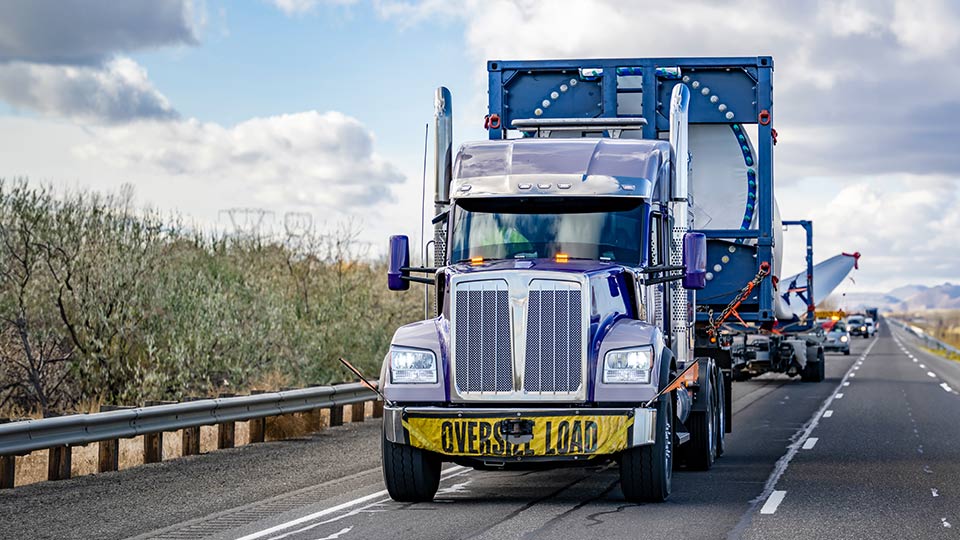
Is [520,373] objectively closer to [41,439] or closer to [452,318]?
[452,318]

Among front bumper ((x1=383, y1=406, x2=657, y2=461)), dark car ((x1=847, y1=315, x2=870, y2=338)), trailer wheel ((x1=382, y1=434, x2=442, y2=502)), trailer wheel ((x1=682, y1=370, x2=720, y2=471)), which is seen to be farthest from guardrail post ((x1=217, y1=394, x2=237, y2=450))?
dark car ((x1=847, y1=315, x2=870, y2=338))

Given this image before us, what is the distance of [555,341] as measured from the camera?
1079 cm

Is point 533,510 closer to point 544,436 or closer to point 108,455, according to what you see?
point 544,436

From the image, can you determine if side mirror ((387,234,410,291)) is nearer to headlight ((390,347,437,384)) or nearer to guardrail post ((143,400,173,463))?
headlight ((390,347,437,384))

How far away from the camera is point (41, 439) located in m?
12.0

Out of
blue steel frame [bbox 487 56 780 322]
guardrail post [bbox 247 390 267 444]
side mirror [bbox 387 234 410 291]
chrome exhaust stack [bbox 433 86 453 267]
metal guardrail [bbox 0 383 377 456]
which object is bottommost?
guardrail post [bbox 247 390 267 444]

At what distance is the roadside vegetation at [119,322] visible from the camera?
21.0m

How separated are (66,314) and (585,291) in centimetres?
1283

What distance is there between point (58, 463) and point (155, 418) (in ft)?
4.25

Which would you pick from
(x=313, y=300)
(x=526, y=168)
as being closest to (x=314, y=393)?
(x=526, y=168)

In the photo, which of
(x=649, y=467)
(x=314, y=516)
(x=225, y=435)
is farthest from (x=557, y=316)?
(x=225, y=435)

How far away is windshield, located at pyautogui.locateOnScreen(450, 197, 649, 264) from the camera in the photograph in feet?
38.9

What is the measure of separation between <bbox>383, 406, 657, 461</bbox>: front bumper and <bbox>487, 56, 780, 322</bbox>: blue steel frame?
564cm

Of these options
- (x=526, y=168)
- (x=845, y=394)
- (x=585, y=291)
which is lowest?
(x=845, y=394)
